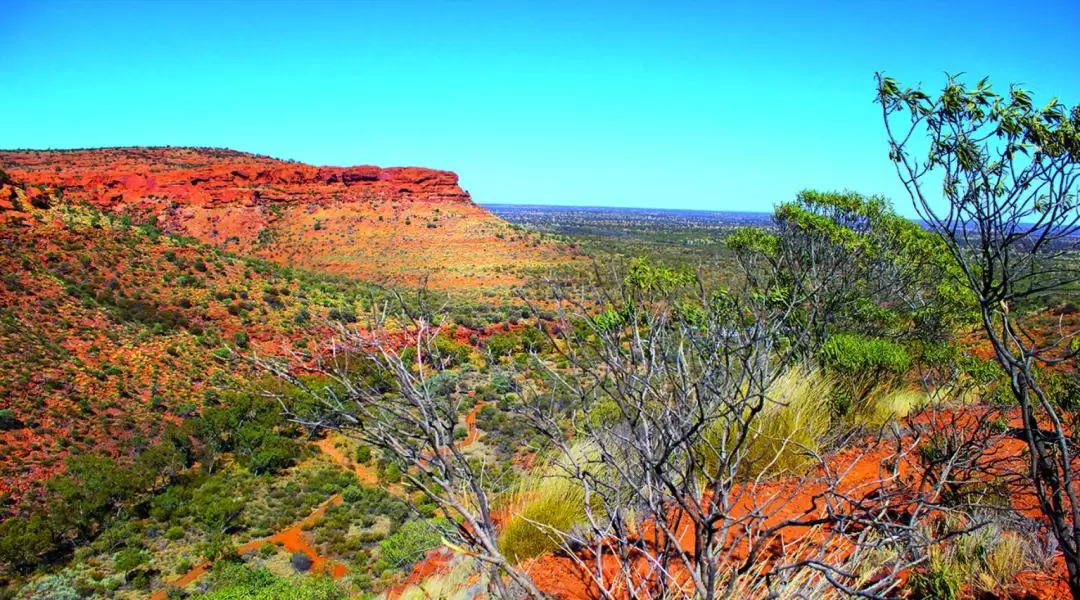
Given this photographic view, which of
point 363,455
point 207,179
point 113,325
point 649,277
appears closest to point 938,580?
point 649,277

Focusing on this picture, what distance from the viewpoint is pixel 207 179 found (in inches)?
2009

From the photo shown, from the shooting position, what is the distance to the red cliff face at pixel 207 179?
4706 centimetres

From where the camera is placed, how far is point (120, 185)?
47875 mm

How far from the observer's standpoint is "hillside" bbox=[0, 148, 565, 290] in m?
42.1

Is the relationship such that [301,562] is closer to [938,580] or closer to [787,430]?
[787,430]

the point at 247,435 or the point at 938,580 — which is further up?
the point at 938,580

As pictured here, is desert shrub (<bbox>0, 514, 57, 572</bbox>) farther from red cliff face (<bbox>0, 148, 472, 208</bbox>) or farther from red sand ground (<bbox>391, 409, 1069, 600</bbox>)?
red cliff face (<bbox>0, 148, 472, 208</bbox>)

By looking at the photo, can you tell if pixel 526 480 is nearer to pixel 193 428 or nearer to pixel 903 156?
pixel 903 156

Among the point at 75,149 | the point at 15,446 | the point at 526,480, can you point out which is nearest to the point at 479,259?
the point at 15,446

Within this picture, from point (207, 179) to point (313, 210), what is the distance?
9474 mm

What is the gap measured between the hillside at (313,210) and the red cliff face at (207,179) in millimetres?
96

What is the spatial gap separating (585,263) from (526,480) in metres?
36.4

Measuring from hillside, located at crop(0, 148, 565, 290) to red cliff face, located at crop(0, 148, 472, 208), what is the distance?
10cm

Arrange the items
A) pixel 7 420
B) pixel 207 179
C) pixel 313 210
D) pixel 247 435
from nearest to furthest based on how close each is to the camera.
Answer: pixel 7 420 → pixel 247 435 → pixel 207 179 → pixel 313 210
